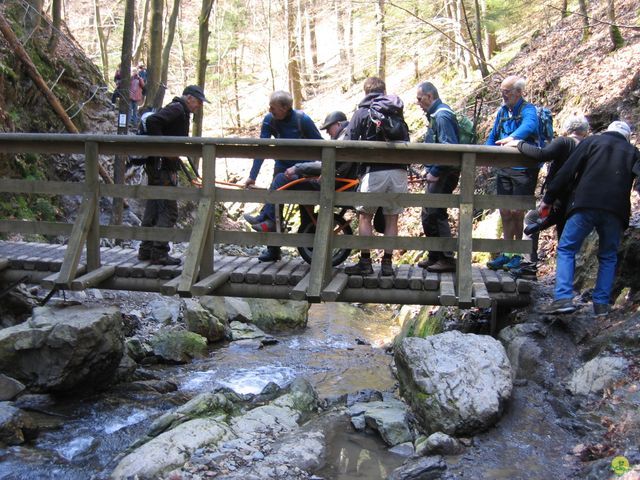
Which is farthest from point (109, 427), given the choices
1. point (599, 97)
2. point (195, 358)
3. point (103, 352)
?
point (599, 97)

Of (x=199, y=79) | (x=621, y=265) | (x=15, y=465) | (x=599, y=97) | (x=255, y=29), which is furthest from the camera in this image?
(x=255, y=29)

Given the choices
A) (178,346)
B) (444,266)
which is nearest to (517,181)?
(444,266)

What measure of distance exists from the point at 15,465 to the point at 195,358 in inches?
145

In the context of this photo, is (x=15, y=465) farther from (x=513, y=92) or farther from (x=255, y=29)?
(x=255, y=29)

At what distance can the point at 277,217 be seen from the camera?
753 centimetres

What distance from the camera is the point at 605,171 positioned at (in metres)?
5.87

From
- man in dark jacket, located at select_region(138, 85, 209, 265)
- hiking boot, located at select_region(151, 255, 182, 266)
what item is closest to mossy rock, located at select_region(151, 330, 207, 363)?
man in dark jacket, located at select_region(138, 85, 209, 265)

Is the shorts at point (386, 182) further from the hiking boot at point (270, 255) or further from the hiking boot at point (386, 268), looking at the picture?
the hiking boot at point (270, 255)

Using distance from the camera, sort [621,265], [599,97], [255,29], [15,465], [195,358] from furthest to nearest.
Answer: [255,29], [599,97], [195,358], [621,265], [15,465]

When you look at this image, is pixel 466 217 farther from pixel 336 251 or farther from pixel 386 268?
pixel 336 251

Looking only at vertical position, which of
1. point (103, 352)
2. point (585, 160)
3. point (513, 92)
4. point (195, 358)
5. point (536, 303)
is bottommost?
point (195, 358)

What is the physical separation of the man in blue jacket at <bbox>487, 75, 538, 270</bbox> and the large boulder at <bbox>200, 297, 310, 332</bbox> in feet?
16.0

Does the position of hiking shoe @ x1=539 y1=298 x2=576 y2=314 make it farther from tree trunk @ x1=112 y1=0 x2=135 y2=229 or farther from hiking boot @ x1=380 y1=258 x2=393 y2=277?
tree trunk @ x1=112 y1=0 x2=135 y2=229

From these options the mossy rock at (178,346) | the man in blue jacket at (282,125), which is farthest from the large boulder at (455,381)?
the mossy rock at (178,346)
